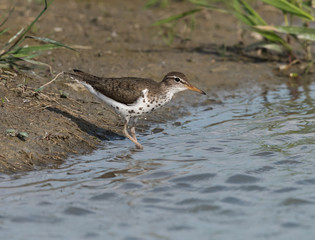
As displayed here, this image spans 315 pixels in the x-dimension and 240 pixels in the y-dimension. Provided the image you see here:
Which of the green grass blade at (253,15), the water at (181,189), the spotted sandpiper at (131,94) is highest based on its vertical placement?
the green grass blade at (253,15)

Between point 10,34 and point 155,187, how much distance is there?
7.16m

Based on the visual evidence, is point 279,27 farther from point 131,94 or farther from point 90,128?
point 90,128

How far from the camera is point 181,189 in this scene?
7453mm

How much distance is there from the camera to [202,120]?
11094mm

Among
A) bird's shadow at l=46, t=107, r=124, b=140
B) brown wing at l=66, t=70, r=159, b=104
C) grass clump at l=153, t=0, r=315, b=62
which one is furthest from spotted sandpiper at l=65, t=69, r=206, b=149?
grass clump at l=153, t=0, r=315, b=62

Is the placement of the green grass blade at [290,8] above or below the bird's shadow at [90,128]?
above

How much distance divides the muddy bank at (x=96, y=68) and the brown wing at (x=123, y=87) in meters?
0.74

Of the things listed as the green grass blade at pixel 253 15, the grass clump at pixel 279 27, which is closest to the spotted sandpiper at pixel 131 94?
the grass clump at pixel 279 27

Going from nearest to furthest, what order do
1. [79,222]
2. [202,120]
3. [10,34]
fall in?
[79,222], [202,120], [10,34]

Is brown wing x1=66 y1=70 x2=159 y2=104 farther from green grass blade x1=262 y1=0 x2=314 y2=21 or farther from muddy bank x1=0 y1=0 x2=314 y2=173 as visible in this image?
green grass blade x1=262 y1=0 x2=314 y2=21

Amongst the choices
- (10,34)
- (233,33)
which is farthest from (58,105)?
(233,33)

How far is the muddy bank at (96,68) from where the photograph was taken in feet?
29.4

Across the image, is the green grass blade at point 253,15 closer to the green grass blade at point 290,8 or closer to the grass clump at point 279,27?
the grass clump at point 279,27

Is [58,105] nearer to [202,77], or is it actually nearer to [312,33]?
[202,77]
